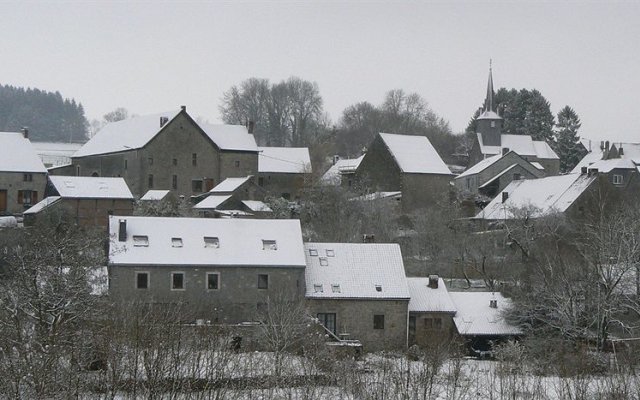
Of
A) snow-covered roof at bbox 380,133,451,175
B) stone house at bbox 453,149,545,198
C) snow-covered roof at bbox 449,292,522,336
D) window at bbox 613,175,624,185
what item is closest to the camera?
snow-covered roof at bbox 449,292,522,336

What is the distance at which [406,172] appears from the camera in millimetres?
64812

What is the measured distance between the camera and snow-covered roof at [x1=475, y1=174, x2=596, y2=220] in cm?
5544

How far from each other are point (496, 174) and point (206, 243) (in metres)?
39.7

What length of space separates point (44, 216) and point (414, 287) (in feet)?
69.5

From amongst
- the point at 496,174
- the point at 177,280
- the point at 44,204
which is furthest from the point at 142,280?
the point at 496,174

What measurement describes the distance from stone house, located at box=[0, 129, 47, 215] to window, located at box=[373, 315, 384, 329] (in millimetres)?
29219

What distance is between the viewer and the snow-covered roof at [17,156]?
5903 centimetres

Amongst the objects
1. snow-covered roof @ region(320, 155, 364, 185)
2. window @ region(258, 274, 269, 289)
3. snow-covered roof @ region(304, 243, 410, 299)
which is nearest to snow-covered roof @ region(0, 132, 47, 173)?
snow-covered roof @ region(320, 155, 364, 185)

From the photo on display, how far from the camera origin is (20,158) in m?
60.1

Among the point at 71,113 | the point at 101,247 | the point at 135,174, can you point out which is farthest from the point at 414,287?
the point at 71,113

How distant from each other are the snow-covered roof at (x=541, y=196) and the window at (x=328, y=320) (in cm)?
1902

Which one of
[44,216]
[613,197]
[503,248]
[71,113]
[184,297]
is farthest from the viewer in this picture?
[71,113]

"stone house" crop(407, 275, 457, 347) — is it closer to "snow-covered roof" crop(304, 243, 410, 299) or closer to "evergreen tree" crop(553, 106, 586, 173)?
"snow-covered roof" crop(304, 243, 410, 299)

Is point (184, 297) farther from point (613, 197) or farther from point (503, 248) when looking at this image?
point (613, 197)
